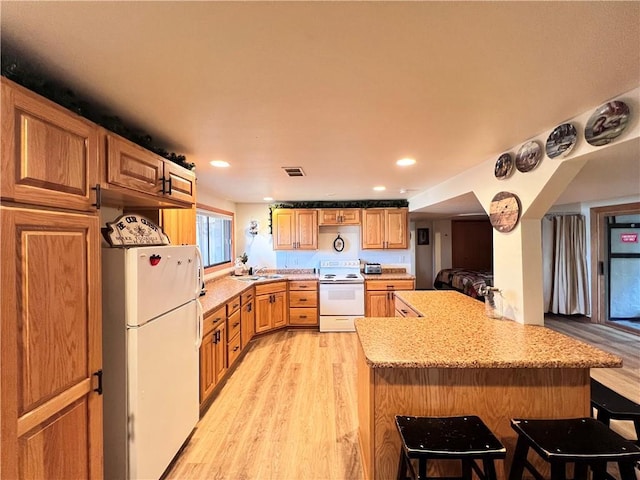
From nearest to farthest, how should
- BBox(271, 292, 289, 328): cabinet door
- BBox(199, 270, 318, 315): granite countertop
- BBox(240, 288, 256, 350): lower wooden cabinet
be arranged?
BBox(199, 270, 318, 315): granite countertop, BBox(240, 288, 256, 350): lower wooden cabinet, BBox(271, 292, 289, 328): cabinet door

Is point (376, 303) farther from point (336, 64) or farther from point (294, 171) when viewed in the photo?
point (336, 64)

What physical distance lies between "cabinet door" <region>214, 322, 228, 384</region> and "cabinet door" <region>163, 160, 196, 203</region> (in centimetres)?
133

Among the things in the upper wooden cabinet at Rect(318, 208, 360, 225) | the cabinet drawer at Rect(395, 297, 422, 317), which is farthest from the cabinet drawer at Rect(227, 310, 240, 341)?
the upper wooden cabinet at Rect(318, 208, 360, 225)

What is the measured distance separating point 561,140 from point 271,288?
12.5ft

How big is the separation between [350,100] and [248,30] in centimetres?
60

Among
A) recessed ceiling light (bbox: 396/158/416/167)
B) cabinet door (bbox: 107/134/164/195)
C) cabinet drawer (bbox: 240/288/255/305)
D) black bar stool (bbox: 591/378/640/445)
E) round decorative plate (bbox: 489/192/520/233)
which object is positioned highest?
recessed ceiling light (bbox: 396/158/416/167)

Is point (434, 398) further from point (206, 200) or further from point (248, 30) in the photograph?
point (206, 200)

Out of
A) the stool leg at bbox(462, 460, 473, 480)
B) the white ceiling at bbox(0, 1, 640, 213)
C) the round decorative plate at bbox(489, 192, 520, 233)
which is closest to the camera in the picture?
the white ceiling at bbox(0, 1, 640, 213)

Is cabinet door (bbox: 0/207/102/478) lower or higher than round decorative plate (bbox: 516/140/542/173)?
lower

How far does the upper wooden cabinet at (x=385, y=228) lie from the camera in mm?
4973

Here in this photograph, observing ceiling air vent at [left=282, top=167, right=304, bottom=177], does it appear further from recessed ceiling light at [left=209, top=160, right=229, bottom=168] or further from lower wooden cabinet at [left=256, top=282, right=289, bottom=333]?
lower wooden cabinet at [left=256, top=282, right=289, bottom=333]

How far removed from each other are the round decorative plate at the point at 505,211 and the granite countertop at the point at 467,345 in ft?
2.43

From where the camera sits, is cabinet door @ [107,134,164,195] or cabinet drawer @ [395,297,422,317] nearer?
cabinet door @ [107,134,164,195]

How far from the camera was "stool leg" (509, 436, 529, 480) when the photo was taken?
139 cm
